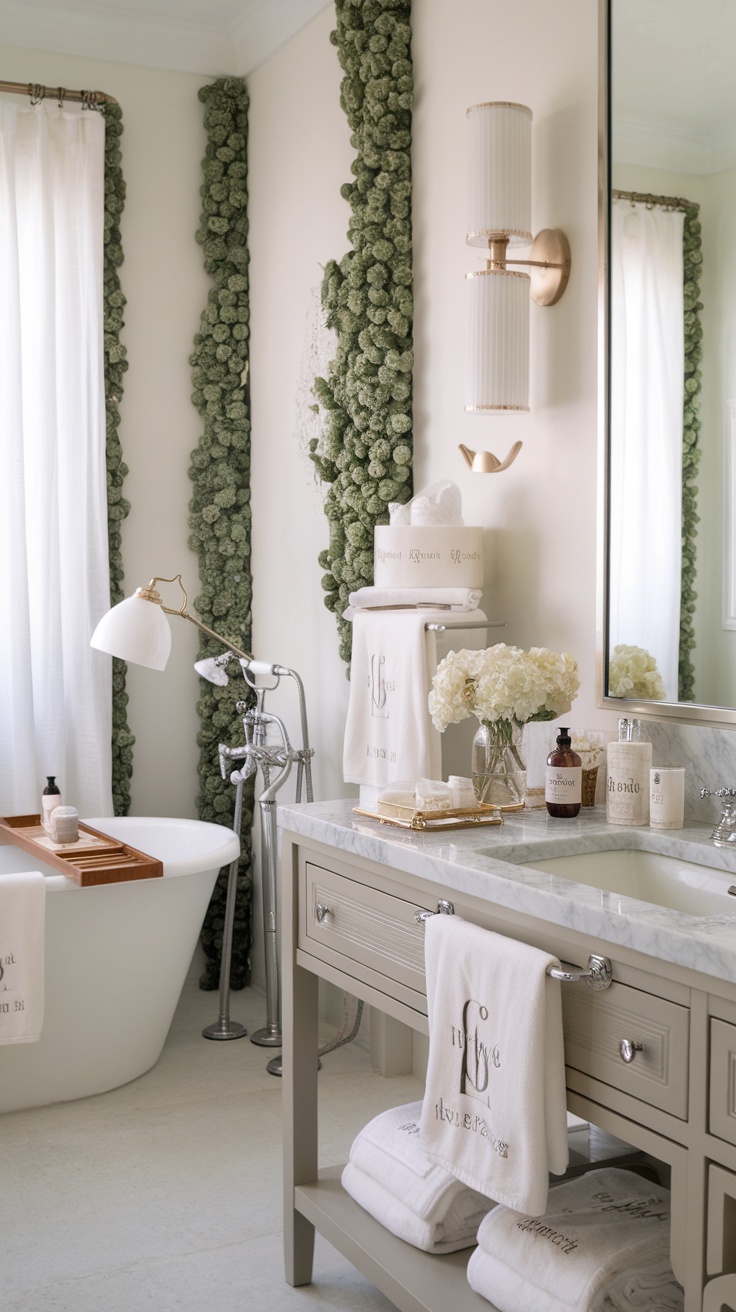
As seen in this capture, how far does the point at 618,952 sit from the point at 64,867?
1822mm

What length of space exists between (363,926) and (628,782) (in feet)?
1.59

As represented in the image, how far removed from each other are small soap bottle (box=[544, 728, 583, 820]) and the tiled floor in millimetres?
939

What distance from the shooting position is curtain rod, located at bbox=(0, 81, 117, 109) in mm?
3555

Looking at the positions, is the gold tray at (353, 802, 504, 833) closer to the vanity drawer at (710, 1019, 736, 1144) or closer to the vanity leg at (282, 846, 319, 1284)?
the vanity leg at (282, 846, 319, 1284)

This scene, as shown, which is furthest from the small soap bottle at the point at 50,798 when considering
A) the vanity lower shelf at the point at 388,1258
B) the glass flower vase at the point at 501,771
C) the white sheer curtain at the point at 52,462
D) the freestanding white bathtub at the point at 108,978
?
the glass flower vase at the point at 501,771

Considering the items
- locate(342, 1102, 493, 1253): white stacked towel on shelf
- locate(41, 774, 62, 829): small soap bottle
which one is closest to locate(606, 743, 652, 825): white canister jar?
locate(342, 1102, 493, 1253): white stacked towel on shelf

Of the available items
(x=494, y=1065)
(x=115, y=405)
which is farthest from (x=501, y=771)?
(x=115, y=405)

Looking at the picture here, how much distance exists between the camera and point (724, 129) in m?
1.91

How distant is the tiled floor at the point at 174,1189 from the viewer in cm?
220

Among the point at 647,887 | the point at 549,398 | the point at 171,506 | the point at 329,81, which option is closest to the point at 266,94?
the point at 329,81

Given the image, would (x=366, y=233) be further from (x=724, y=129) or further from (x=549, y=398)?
(x=724, y=129)

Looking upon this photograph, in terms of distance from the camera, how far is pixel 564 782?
2.02 meters

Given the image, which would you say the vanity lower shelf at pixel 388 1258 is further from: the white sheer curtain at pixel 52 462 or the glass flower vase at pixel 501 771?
the white sheer curtain at pixel 52 462

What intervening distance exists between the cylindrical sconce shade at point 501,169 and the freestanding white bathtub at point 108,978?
5.39 feet
